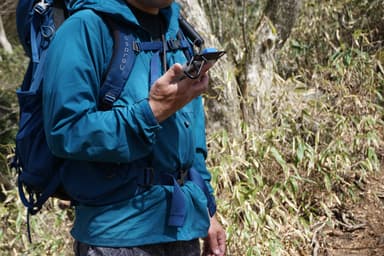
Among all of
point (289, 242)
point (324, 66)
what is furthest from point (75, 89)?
point (324, 66)

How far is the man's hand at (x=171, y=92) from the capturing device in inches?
60.0

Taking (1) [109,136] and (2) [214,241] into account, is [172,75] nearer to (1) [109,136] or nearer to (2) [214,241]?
(1) [109,136]

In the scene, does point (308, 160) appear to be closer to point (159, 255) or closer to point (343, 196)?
point (343, 196)

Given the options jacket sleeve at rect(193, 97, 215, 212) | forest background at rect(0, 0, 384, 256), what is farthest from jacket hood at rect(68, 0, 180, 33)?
forest background at rect(0, 0, 384, 256)

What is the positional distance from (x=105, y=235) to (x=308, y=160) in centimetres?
282

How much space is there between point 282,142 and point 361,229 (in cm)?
83

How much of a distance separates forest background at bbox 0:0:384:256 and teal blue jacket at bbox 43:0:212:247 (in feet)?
6.13

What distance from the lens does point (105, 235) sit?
165 cm

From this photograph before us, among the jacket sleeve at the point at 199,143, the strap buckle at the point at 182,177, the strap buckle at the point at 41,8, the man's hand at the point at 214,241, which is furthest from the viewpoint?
the man's hand at the point at 214,241

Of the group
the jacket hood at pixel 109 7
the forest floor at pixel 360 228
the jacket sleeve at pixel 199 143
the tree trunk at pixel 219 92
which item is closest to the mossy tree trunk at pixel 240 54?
the tree trunk at pixel 219 92

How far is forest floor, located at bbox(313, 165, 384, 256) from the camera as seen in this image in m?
3.89

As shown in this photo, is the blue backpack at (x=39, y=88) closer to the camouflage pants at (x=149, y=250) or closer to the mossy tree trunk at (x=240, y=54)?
the camouflage pants at (x=149, y=250)

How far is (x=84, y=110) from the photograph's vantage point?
1.49 meters

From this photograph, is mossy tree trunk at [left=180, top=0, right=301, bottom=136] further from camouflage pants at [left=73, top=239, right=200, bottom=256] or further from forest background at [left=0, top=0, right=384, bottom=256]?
camouflage pants at [left=73, top=239, right=200, bottom=256]
